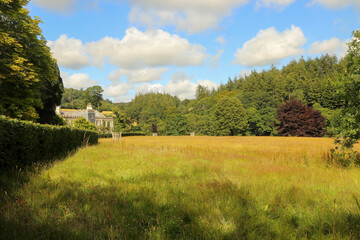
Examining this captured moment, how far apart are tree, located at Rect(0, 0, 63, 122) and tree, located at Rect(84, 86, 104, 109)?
318 feet

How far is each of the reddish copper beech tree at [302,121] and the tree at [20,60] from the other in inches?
2259

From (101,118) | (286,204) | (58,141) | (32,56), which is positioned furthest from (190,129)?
(286,204)

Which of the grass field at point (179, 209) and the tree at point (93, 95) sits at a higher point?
the tree at point (93, 95)

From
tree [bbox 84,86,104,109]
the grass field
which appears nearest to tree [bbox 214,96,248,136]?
the grass field

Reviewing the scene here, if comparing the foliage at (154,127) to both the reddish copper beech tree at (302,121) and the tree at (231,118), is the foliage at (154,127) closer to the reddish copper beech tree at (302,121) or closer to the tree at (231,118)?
the tree at (231,118)

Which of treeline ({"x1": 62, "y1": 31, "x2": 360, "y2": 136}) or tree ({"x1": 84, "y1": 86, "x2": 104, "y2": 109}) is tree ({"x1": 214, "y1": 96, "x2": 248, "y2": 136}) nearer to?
treeline ({"x1": 62, "y1": 31, "x2": 360, "y2": 136})

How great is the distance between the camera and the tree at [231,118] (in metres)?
67.1

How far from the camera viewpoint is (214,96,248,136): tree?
67125 mm

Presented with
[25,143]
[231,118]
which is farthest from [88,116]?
[25,143]

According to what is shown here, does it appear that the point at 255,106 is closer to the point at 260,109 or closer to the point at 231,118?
the point at 260,109

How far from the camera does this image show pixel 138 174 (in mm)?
6820

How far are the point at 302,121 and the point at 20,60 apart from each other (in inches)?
2416

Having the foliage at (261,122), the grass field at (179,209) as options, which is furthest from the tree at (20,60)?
the foliage at (261,122)

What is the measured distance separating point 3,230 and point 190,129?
86.2 metres
